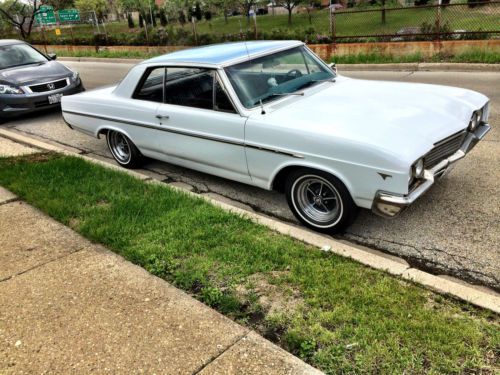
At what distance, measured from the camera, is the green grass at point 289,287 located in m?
2.62

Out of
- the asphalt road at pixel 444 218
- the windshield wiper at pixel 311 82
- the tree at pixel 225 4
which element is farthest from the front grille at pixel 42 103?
the tree at pixel 225 4

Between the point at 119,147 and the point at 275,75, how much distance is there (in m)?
2.61

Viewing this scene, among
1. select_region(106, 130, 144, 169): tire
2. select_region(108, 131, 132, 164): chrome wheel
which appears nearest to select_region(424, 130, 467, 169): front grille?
select_region(106, 130, 144, 169): tire

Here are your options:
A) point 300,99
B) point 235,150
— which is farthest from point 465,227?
point 235,150

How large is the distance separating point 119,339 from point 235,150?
2167 millimetres

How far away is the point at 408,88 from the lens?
4711mm

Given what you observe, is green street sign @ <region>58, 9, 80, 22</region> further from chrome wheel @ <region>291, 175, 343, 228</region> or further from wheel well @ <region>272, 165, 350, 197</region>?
chrome wheel @ <region>291, 175, 343, 228</region>

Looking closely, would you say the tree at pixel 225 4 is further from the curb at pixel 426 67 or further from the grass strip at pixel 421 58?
the curb at pixel 426 67

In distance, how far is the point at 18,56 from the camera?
10109 millimetres

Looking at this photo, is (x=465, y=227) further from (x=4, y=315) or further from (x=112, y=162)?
(x=112, y=162)

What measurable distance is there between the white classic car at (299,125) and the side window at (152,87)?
0.06 feet

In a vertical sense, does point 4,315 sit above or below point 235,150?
below

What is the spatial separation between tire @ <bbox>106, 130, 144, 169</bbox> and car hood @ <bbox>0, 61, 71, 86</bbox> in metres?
4.00

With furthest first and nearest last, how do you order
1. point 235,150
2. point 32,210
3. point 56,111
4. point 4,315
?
point 56,111 < point 32,210 < point 235,150 < point 4,315
